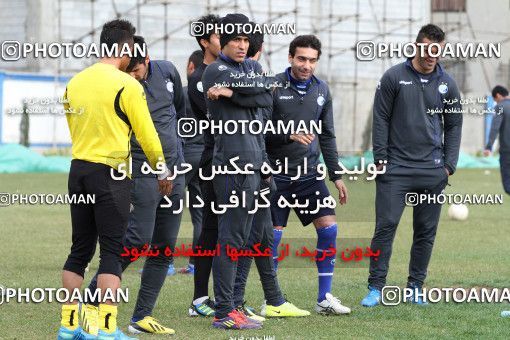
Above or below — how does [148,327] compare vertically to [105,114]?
below

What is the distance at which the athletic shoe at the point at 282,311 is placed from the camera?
9.09 metres

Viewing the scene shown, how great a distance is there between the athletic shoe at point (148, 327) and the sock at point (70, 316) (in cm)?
74

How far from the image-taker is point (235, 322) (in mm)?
8344

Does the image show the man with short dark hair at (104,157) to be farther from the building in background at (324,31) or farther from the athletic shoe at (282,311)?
the building in background at (324,31)

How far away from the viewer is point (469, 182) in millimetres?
30594

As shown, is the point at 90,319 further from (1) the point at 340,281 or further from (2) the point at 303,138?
(1) the point at 340,281

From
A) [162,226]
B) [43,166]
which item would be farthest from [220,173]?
[43,166]

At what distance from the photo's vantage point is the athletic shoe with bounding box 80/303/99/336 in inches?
296

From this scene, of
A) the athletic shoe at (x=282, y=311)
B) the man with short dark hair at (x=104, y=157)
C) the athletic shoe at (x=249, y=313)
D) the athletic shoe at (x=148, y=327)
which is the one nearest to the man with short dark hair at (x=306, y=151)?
the athletic shoe at (x=282, y=311)

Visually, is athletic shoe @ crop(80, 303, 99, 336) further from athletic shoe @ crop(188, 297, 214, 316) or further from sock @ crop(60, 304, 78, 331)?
athletic shoe @ crop(188, 297, 214, 316)

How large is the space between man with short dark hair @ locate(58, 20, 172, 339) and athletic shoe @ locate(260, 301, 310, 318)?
5.82ft

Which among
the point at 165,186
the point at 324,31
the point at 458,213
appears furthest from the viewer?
the point at 324,31

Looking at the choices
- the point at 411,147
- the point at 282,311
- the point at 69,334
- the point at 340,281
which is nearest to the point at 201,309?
the point at 282,311

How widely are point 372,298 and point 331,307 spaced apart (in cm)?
68
